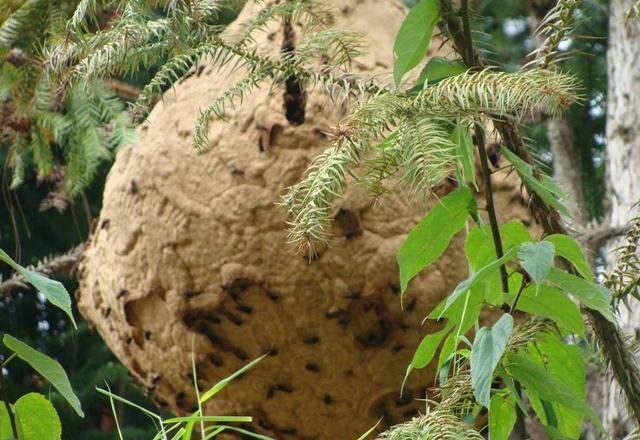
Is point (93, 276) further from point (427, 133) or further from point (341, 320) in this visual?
point (427, 133)

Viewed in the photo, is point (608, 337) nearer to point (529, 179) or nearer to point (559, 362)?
point (559, 362)

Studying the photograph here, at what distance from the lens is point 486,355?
1.79ft

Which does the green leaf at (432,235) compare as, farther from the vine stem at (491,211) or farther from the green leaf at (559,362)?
the green leaf at (559,362)

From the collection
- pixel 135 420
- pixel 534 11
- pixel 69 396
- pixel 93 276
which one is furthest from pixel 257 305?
pixel 135 420

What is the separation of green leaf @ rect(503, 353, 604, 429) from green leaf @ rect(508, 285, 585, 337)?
0.11ft

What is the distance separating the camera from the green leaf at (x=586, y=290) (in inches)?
23.9

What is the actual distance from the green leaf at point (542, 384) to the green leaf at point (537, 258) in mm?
77

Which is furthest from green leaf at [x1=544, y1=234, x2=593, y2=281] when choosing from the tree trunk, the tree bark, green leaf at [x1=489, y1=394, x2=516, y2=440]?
the tree bark

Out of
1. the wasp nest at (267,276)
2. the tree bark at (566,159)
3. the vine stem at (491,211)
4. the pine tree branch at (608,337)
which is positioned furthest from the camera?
the tree bark at (566,159)

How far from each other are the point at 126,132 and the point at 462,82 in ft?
2.69

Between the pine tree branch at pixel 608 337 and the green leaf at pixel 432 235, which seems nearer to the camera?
the green leaf at pixel 432 235

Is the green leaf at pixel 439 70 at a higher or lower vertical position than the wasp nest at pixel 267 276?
higher

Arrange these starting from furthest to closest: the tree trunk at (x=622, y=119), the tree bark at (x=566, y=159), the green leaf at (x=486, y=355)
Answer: the tree bark at (x=566, y=159), the tree trunk at (x=622, y=119), the green leaf at (x=486, y=355)

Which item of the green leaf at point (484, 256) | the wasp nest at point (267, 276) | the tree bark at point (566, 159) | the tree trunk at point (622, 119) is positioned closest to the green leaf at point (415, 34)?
the green leaf at point (484, 256)
